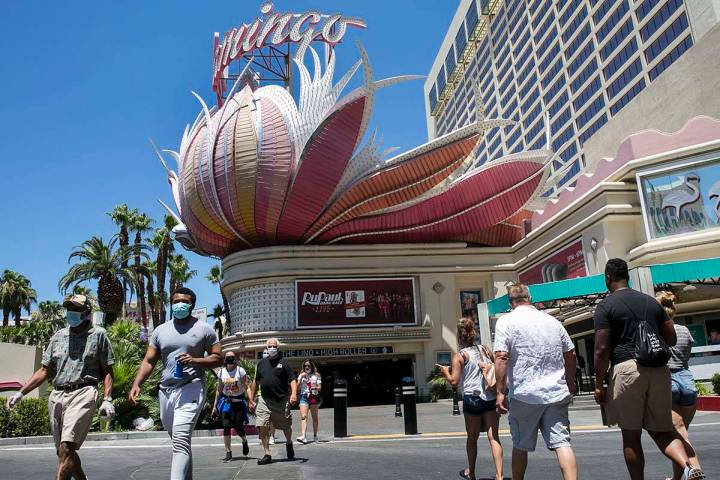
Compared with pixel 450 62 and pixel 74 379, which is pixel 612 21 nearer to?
pixel 450 62

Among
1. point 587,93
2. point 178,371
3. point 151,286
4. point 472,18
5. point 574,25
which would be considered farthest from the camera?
point 472,18

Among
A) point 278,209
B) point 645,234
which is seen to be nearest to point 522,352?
point 645,234

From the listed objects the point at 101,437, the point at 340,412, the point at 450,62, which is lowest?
the point at 101,437

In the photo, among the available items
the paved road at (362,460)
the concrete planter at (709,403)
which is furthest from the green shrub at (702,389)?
the paved road at (362,460)

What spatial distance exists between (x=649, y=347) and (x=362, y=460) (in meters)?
5.01

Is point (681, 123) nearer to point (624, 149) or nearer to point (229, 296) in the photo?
point (624, 149)

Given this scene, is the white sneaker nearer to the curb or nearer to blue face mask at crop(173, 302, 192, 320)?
blue face mask at crop(173, 302, 192, 320)

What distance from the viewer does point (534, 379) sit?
15.4 ft

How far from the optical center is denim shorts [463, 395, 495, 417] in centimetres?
654

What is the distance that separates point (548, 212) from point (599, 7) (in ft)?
125

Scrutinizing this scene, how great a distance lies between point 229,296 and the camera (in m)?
36.0

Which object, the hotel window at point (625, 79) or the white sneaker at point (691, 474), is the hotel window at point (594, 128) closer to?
the hotel window at point (625, 79)

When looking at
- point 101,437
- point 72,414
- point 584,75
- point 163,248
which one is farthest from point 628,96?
point 72,414

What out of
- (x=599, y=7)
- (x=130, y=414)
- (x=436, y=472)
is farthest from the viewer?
(x=599, y=7)
